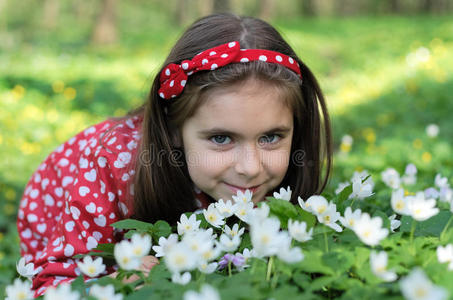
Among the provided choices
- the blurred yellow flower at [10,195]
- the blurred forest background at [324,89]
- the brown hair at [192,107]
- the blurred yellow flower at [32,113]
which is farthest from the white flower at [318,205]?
the blurred yellow flower at [32,113]

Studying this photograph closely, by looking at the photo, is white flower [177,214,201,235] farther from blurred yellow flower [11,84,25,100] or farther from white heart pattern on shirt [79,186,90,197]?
blurred yellow flower [11,84,25,100]

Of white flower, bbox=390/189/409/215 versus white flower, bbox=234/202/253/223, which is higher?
A: white flower, bbox=390/189/409/215

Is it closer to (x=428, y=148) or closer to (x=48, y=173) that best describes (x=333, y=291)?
(x=48, y=173)

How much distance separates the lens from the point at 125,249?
978mm

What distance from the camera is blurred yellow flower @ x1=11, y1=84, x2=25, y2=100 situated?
543cm

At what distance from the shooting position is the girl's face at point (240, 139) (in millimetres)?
1676

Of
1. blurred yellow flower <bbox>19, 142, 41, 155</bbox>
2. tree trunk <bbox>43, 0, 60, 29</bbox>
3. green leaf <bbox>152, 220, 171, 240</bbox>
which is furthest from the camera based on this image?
tree trunk <bbox>43, 0, 60, 29</bbox>

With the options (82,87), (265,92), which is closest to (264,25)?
(265,92)

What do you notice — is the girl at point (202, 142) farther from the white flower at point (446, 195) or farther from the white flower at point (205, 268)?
the white flower at point (205, 268)

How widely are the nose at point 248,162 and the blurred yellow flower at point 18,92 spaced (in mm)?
4422

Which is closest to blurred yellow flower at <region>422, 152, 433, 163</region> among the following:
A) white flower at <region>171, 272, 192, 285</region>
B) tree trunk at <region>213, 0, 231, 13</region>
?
white flower at <region>171, 272, 192, 285</region>

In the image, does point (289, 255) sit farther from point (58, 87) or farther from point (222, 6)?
point (222, 6)

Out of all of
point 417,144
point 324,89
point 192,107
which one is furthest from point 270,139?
point 324,89

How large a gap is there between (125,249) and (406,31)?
13.7 meters
